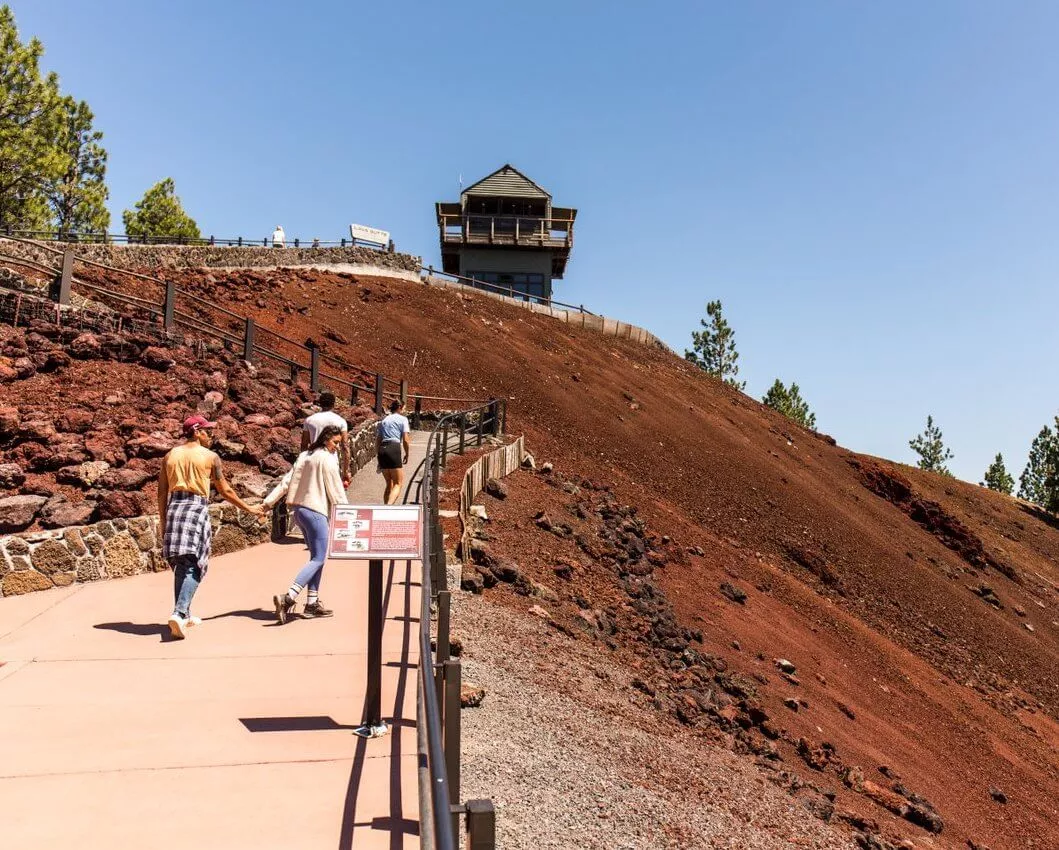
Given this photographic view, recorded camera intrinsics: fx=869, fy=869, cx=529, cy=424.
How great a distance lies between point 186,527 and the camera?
8.54 m

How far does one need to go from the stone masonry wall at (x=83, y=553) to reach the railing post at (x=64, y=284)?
32.5 ft

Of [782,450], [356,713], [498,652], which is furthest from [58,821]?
[782,450]

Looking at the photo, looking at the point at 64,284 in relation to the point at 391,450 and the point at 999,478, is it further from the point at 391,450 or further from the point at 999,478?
the point at 999,478

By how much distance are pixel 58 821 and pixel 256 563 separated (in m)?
6.74

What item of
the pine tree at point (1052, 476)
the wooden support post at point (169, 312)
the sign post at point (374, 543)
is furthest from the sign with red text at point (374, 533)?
the pine tree at point (1052, 476)

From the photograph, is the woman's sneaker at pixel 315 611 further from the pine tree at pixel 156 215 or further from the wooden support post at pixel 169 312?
the pine tree at pixel 156 215

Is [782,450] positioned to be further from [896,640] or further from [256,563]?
[256,563]

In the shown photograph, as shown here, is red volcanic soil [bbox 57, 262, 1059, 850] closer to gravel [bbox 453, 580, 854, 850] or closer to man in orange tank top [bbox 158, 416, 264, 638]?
gravel [bbox 453, 580, 854, 850]

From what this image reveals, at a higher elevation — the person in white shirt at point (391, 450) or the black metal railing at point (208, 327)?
the black metal railing at point (208, 327)

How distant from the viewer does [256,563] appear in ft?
38.7

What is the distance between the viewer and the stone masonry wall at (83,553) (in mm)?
10406

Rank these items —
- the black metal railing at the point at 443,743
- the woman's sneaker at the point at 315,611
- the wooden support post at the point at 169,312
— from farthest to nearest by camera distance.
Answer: the wooden support post at the point at 169,312 → the woman's sneaker at the point at 315,611 → the black metal railing at the point at 443,743

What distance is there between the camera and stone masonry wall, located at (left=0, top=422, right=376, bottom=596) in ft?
34.1

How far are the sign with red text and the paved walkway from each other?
4.59 feet
